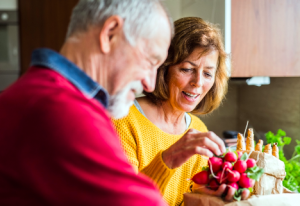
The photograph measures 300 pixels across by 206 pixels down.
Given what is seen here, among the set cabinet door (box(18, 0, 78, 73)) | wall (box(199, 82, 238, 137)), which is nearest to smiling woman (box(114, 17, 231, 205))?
wall (box(199, 82, 238, 137))

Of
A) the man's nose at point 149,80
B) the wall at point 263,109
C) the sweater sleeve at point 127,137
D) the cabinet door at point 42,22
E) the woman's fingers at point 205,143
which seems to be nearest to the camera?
the man's nose at point 149,80

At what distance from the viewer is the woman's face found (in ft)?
3.90

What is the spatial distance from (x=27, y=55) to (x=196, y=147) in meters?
1.61

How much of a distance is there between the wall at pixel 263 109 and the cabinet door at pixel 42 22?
45.0 inches

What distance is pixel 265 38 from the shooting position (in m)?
1.54

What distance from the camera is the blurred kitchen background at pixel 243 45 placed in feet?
4.94

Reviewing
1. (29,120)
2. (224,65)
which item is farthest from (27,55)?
(29,120)

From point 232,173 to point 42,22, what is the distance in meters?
1.65

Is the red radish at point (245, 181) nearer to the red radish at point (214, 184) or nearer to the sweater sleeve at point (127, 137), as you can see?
the red radish at point (214, 184)

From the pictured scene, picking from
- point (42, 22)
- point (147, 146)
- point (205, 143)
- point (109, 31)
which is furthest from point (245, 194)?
point (42, 22)

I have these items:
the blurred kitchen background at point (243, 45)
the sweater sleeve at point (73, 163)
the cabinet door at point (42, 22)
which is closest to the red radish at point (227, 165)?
the sweater sleeve at point (73, 163)

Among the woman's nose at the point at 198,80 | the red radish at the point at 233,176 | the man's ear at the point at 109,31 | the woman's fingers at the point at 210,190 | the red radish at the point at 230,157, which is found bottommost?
the woman's fingers at the point at 210,190

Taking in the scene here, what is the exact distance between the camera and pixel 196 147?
811 mm

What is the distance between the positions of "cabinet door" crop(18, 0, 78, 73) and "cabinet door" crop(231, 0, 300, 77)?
1.08m
